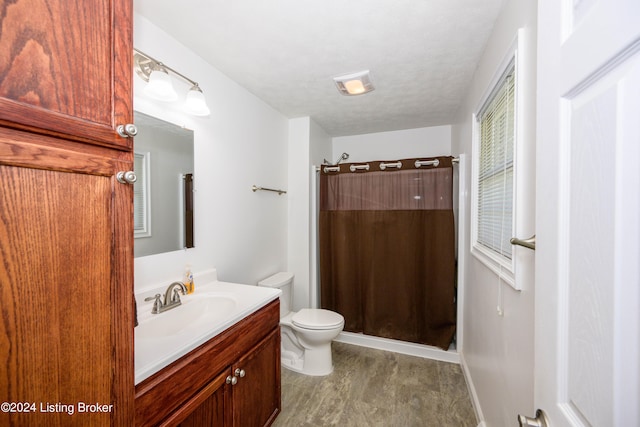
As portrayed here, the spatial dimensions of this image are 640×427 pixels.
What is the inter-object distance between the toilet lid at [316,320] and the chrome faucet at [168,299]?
0.98 metres

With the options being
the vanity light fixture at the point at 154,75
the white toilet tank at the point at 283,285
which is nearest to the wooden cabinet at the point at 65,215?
the vanity light fixture at the point at 154,75

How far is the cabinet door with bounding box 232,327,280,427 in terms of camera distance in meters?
1.25

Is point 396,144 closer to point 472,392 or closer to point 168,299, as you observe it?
point 472,392

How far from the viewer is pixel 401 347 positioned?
249cm

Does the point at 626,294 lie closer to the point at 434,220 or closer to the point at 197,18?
the point at 197,18

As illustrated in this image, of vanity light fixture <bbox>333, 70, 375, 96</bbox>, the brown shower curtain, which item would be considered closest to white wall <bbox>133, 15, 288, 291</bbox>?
the brown shower curtain

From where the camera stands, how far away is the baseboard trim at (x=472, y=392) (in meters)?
1.56

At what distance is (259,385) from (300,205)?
65.8 inches

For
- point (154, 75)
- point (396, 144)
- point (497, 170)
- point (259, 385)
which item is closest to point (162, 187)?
point (154, 75)

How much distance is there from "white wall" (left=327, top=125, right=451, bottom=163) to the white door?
2.58m

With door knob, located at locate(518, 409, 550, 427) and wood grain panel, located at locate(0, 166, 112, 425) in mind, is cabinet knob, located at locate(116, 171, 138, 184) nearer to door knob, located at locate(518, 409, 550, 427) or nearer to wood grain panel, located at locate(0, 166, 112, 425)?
wood grain panel, located at locate(0, 166, 112, 425)

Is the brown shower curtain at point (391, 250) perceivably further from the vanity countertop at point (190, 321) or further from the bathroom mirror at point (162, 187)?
the bathroom mirror at point (162, 187)

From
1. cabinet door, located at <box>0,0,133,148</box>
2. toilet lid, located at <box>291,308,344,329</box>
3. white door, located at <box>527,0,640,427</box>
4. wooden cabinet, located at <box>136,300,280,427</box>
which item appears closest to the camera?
white door, located at <box>527,0,640,427</box>

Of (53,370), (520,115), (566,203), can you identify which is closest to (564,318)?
(566,203)
